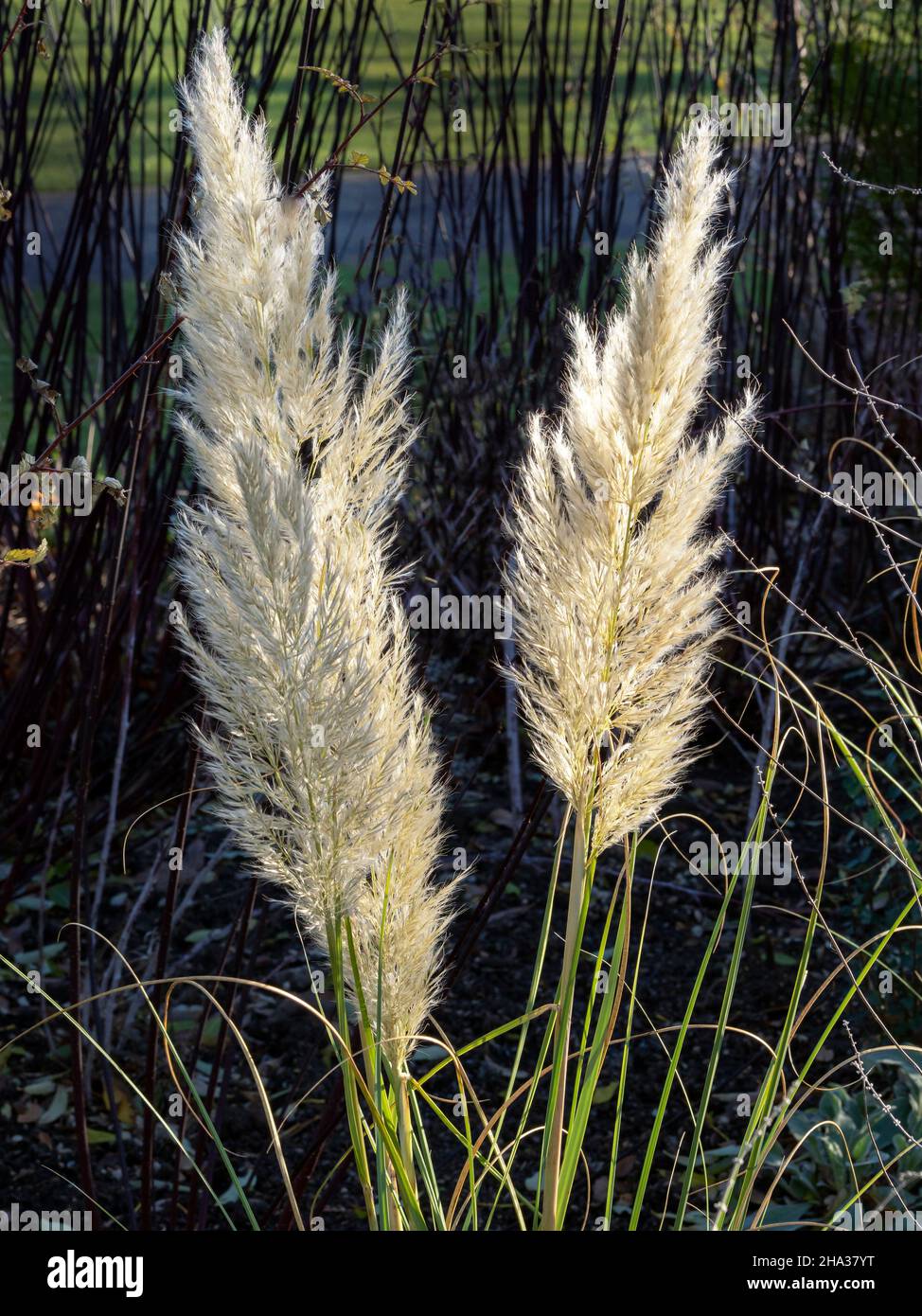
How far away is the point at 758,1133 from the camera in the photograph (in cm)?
114

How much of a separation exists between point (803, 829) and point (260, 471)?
2531mm

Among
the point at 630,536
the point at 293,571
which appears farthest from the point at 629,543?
the point at 293,571

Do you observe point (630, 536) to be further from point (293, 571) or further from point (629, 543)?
point (293, 571)

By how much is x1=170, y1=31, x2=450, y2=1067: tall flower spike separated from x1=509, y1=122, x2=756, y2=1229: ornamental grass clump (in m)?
0.13

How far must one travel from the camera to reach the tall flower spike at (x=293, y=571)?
992mm

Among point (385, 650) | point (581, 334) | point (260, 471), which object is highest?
point (581, 334)

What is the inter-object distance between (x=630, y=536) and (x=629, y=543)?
0.02 metres

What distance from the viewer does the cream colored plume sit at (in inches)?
39.6

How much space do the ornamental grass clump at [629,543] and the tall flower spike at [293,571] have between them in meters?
0.13

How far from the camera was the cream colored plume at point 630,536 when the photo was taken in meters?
A: 1.00

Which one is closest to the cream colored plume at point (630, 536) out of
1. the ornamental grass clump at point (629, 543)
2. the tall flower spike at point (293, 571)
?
the ornamental grass clump at point (629, 543)

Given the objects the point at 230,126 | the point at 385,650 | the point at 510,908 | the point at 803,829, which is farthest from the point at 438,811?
the point at 803,829

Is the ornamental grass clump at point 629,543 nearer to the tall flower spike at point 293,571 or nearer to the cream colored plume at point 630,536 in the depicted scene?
the cream colored plume at point 630,536

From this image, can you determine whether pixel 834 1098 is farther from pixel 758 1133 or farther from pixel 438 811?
pixel 438 811
